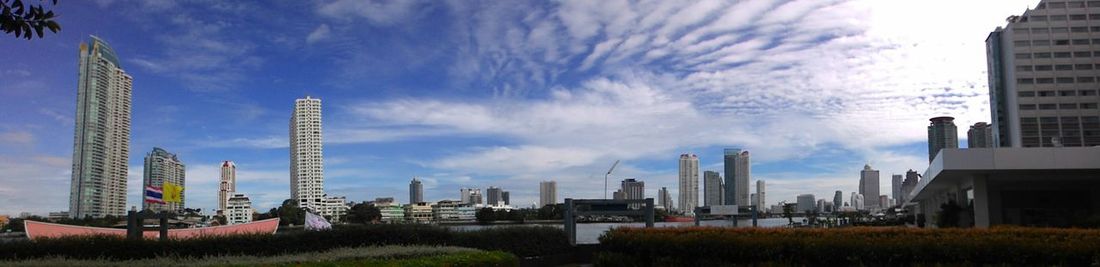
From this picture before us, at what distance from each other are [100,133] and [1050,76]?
106 metres

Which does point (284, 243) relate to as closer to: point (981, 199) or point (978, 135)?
point (981, 199)

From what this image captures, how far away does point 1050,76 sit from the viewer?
100m

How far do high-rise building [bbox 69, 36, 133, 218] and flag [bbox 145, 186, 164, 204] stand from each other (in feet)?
141

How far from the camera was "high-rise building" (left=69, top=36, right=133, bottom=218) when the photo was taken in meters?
54.8

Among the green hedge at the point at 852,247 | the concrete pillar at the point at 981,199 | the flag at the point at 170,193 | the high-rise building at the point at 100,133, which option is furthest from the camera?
the high-rise building at the point at 100,133

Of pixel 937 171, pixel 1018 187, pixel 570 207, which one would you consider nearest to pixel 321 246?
pixel 570 207

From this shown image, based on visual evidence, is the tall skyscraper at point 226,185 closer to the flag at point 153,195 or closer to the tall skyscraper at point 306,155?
the tall skyscraper at point 306,155

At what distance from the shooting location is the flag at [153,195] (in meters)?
15.3

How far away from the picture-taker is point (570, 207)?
19969 millimetres

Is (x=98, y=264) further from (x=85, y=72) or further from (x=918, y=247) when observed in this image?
(x=85, y=72)

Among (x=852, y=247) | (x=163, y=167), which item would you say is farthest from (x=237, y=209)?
(x=852, y=247)

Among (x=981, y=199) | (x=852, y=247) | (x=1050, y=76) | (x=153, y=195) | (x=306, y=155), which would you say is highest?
(x=1050, y=76)

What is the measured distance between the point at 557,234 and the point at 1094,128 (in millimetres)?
102186

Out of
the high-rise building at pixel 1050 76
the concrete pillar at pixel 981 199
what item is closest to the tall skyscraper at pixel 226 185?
the concrete pillar at pixel 981 199
